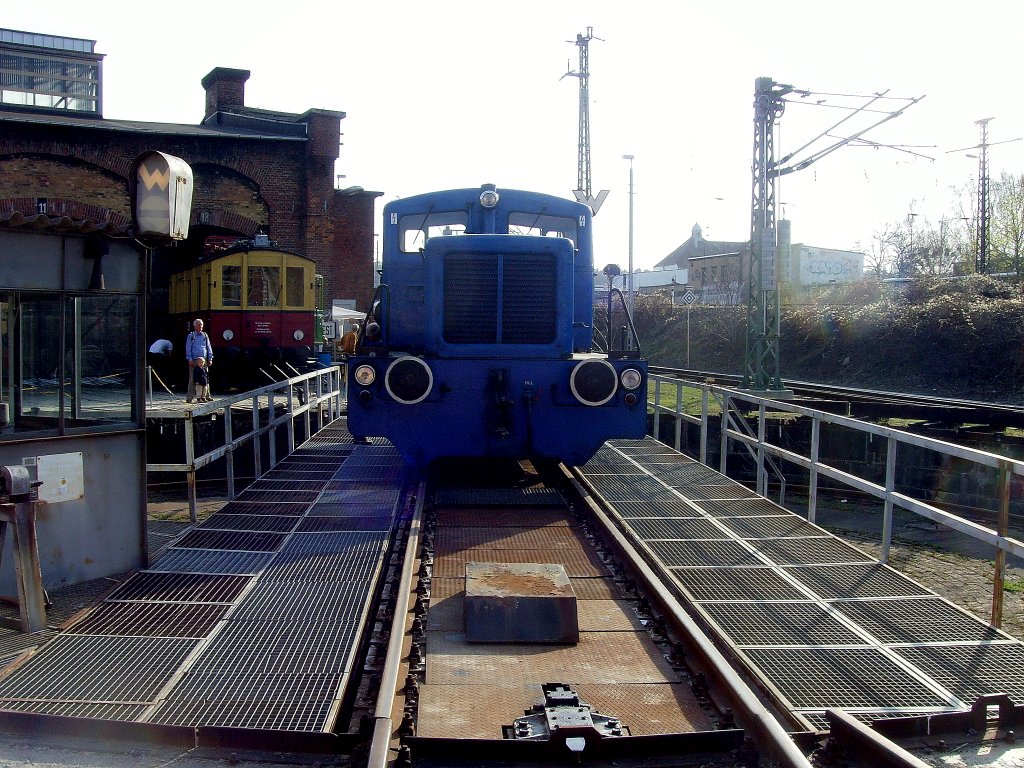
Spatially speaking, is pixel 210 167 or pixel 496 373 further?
pixel 210 167

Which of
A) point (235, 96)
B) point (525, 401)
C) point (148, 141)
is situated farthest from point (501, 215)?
point (235, 96)

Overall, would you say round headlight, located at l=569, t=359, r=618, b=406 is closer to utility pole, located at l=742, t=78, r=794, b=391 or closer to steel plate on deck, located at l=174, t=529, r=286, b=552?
steel plate on deck, located at l=174, t=529, r=286, b=552

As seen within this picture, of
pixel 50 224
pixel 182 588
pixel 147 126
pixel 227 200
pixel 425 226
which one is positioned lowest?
pixel 182 588

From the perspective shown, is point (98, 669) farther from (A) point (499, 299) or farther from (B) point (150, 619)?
(A) point (499, 299)

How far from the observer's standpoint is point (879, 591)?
6.15m

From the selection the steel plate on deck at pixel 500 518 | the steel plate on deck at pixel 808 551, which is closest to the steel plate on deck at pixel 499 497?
the steel plate on deck at pixel 500 518

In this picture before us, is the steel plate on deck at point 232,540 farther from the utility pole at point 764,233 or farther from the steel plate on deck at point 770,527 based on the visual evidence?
→ the utility pole at point 764,233

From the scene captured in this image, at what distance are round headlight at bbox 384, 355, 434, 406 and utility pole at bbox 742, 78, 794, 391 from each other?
481 inches

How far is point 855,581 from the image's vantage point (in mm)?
6367

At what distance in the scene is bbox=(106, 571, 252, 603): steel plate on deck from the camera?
19.1 feet

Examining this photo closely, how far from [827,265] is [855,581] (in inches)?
2153

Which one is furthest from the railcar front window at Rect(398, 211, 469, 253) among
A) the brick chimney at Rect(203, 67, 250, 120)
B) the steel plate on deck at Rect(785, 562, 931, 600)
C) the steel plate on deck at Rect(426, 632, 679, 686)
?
the brick chimney at Rect(203, 67, 250, 120)

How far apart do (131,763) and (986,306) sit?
2668cm

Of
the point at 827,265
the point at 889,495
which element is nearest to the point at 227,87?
the point at 889,495
